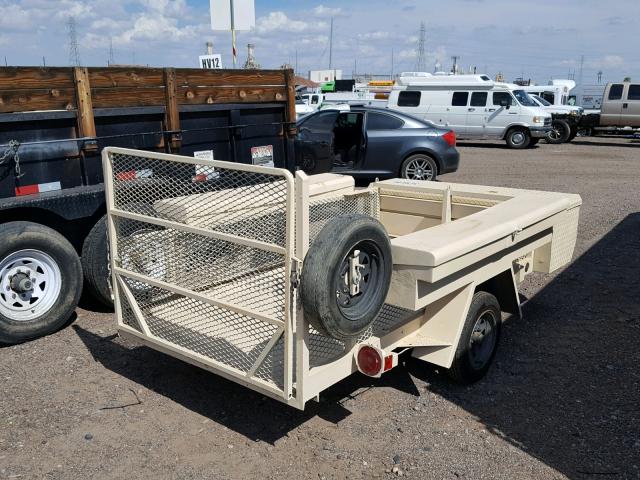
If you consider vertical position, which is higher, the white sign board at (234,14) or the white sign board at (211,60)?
the white sign board at (234,14)

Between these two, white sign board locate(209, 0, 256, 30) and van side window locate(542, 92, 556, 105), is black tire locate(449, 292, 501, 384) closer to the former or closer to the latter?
white sign board locate(209, 0, 256, 30)

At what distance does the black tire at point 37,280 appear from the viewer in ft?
15.6

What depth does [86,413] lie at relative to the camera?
13.0 feet

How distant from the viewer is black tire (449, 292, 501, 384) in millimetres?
4117

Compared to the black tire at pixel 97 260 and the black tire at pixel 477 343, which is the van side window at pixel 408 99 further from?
the black tire at pixel 477 343

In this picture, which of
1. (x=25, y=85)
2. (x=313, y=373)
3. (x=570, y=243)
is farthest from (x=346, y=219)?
(x=25, y=85)

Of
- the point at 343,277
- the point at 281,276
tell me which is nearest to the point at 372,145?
the point at 281,276

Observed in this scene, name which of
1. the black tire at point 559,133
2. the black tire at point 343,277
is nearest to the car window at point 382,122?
the black tire at point 343,277

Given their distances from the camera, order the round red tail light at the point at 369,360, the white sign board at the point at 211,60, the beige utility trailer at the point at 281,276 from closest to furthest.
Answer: the beige utility trailer at the point at 281,276 → the round red tail light at the point at 369,360 → the white sign board at the point at 211,60

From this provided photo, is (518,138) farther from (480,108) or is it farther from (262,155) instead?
(262,155)

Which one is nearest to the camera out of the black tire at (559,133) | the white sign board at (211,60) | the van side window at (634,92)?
the white sign board at (211,60)

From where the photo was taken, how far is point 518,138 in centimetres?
1980

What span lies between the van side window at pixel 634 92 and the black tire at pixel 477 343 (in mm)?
19463

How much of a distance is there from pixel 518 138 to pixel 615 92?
4430 mm
